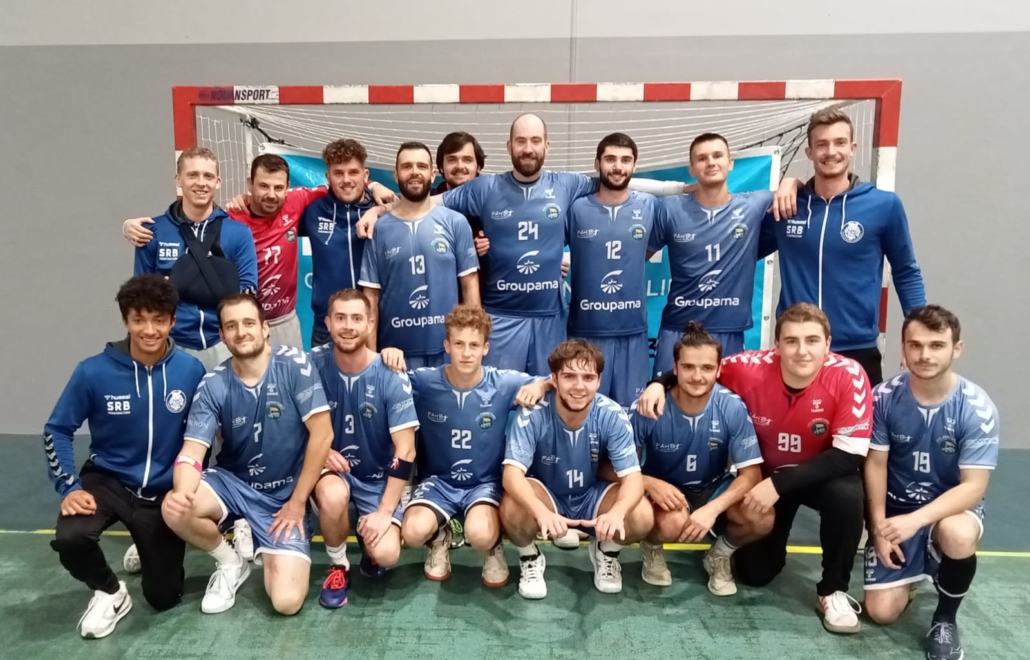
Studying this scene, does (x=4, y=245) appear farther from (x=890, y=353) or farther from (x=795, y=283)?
(x=890, y=353)

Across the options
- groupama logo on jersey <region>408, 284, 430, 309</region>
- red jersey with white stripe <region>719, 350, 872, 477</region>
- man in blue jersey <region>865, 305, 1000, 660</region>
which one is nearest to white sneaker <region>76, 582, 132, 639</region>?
groupama logo on jersey <region>408, 284, 430, 309</region>

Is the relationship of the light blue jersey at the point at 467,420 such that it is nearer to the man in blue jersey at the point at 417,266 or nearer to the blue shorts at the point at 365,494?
the blue shorts at the point at 365,494

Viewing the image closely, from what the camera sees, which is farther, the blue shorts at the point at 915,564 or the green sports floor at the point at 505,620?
the blue shorts at the point at 915,564

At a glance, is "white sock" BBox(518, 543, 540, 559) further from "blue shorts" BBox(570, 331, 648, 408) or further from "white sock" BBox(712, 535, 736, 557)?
"blue shorts" BBox(570, 331, 648, 408)

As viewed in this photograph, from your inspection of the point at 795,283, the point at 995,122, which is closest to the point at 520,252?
the point at 795,283

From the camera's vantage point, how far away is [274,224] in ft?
12.2

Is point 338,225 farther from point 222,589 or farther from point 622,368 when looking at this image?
point 222,589

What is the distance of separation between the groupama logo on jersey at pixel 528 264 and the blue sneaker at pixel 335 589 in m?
1.78

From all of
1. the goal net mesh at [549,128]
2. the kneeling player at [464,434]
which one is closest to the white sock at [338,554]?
the kneeling player at [464,434]

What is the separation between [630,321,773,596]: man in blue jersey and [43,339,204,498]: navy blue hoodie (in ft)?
7.04

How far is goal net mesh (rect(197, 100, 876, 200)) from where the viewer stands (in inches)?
185

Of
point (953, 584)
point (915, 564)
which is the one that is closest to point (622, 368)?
point (915, 564)

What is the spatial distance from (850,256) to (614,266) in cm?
121

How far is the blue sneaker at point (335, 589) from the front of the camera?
279 centimetres
